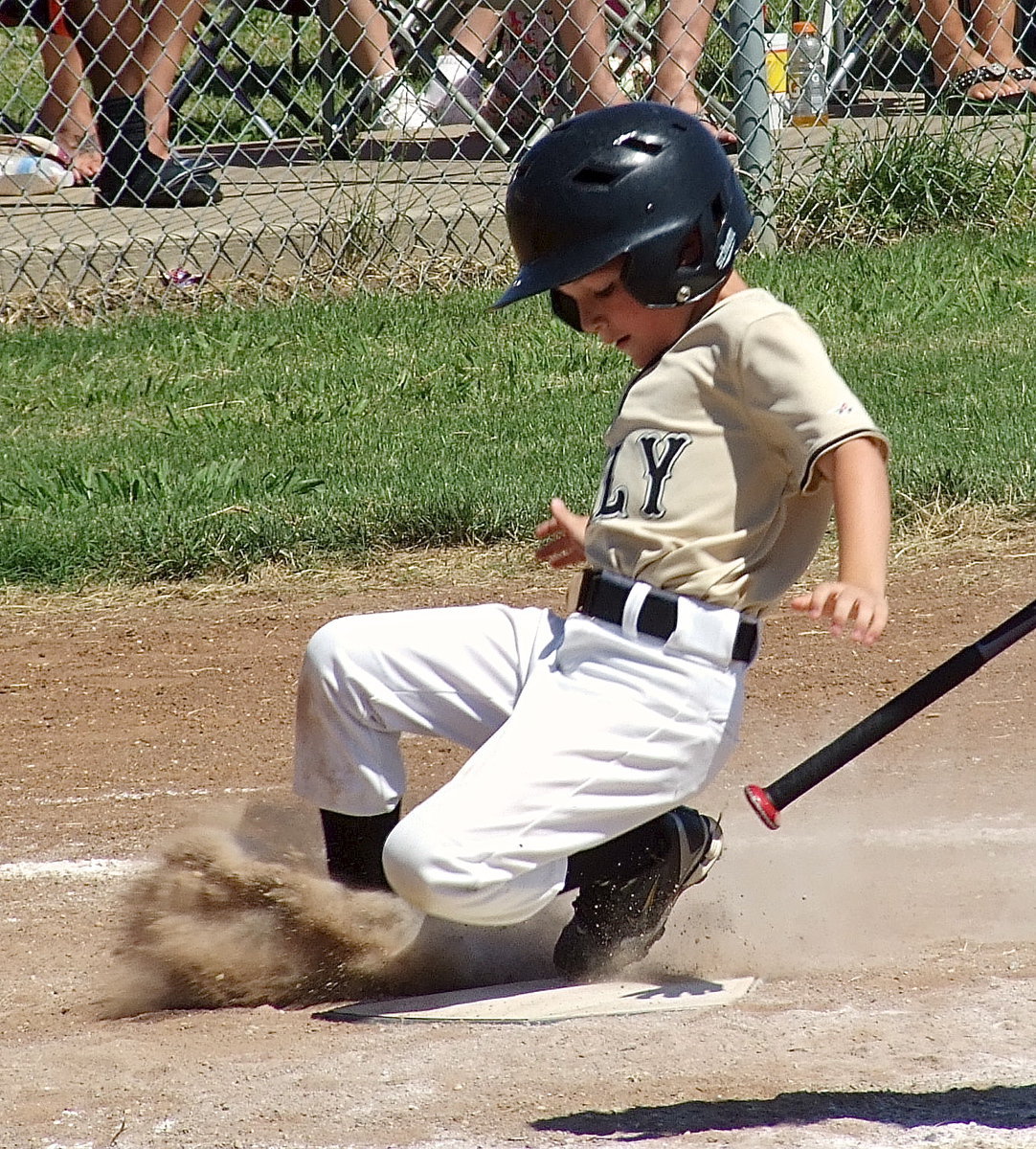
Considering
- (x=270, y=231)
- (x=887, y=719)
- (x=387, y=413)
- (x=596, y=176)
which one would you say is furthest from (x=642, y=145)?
(x=270, y=231)

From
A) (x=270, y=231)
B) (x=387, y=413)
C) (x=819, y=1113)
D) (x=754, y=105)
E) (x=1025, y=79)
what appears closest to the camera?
(x=819, y=1113)

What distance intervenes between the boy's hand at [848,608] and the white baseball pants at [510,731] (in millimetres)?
312

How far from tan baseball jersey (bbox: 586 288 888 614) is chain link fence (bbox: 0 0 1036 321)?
14.0ft

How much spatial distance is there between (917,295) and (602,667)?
4624mm

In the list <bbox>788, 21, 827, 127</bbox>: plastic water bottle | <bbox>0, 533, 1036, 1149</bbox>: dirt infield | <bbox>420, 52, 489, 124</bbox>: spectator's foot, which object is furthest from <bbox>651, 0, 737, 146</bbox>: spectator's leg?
<bbox>0, 533, 1036, 1149</bbox>: dirt infield

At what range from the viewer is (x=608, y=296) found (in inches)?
106

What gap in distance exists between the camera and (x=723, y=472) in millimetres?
2604

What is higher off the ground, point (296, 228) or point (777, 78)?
point (777, 78)

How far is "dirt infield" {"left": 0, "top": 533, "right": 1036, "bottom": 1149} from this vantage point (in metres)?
2.22

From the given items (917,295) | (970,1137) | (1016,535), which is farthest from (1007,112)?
(970,1137)

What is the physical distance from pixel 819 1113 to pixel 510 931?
97cm

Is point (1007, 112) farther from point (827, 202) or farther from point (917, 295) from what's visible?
point (917, 295)

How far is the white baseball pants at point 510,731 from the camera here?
8.29ft

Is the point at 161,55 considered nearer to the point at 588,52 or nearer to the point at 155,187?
the point at 155,187
